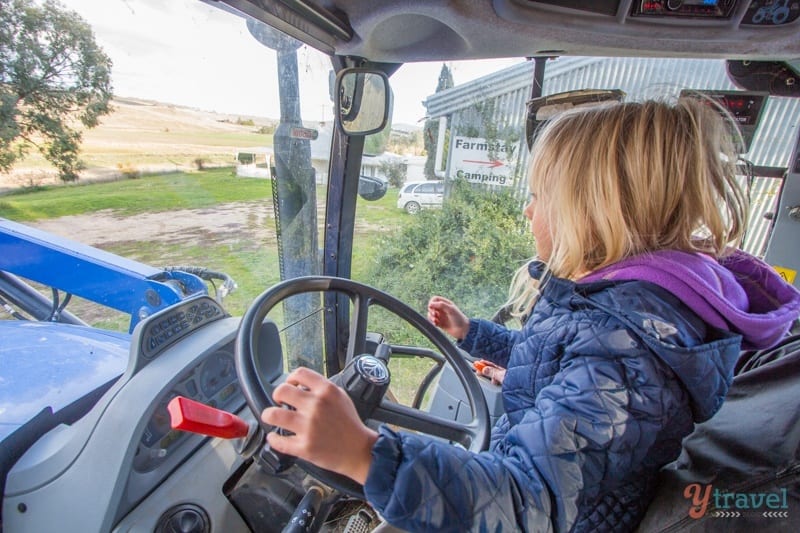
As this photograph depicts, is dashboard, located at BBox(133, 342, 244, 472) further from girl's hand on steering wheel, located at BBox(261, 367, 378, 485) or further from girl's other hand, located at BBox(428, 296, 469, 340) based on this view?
girl's other hand, located at BBox(428, 296, 469, 340)

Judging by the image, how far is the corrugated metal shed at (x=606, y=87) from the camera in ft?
5.88

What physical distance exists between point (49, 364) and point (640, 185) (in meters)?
1.61

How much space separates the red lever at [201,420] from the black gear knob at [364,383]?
24 centimetres

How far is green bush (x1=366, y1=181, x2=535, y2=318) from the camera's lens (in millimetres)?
2545

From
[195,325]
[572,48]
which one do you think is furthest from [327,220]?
[572,48]

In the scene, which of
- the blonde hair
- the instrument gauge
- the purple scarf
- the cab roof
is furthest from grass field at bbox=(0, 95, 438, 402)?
the purple scarf

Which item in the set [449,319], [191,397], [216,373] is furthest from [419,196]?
[191,397]

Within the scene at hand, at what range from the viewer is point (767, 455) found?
0.76 metres

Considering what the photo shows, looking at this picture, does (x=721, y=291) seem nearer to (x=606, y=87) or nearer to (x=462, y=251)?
(x=606, y=87)

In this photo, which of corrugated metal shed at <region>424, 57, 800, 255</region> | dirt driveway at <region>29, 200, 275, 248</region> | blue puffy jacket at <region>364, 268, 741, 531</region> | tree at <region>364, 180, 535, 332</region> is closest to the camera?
blue puffy jacket at <region>364, 268, 741, 531</region>

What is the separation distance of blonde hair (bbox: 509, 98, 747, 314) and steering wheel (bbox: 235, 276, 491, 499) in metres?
0.45

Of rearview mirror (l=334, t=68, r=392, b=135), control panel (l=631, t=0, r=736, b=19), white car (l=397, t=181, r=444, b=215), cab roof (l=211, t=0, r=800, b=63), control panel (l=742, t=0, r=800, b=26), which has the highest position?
control panel (l=742, t=0, r=800, b=26)

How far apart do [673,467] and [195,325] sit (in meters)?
1.26

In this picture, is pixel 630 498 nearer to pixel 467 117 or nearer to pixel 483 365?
pixel 483 365
